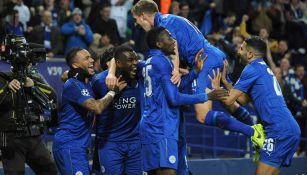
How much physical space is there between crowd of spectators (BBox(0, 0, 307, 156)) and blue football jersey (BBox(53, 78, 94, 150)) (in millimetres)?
3628

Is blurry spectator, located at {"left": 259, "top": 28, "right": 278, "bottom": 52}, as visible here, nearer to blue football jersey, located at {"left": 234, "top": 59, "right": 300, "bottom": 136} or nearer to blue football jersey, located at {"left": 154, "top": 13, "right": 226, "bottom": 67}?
blue football jersey, located at {"left": 154, "top": 13, "right": 226, "bottom": 67}

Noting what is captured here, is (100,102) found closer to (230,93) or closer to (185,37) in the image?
(185,37)

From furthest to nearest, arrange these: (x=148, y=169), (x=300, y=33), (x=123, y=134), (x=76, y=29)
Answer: (x=300, y=33), (x=76, y=29), (x=123, y=134), (x=148, y=169)

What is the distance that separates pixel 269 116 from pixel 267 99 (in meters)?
0.19

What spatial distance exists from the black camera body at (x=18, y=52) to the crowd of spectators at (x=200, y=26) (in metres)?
3.42

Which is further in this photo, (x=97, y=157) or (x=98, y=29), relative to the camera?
(x=98, y=29)

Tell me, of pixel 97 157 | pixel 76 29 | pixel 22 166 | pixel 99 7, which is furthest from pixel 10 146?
pixel 99 7

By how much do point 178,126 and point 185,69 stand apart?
3.27 feet

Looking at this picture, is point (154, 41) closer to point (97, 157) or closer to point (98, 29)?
point (97, 157)

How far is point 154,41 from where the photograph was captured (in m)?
8.78

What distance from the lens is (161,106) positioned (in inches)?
343

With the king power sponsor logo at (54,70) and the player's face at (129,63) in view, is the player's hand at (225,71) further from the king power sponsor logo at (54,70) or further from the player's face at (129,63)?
the king power sponsor logo at (54,70)

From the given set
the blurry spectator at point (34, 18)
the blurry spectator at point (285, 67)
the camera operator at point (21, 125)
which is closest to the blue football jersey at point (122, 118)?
the camera operator at point (21, 125)

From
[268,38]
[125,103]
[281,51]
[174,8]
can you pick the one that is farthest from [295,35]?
[125,103]
